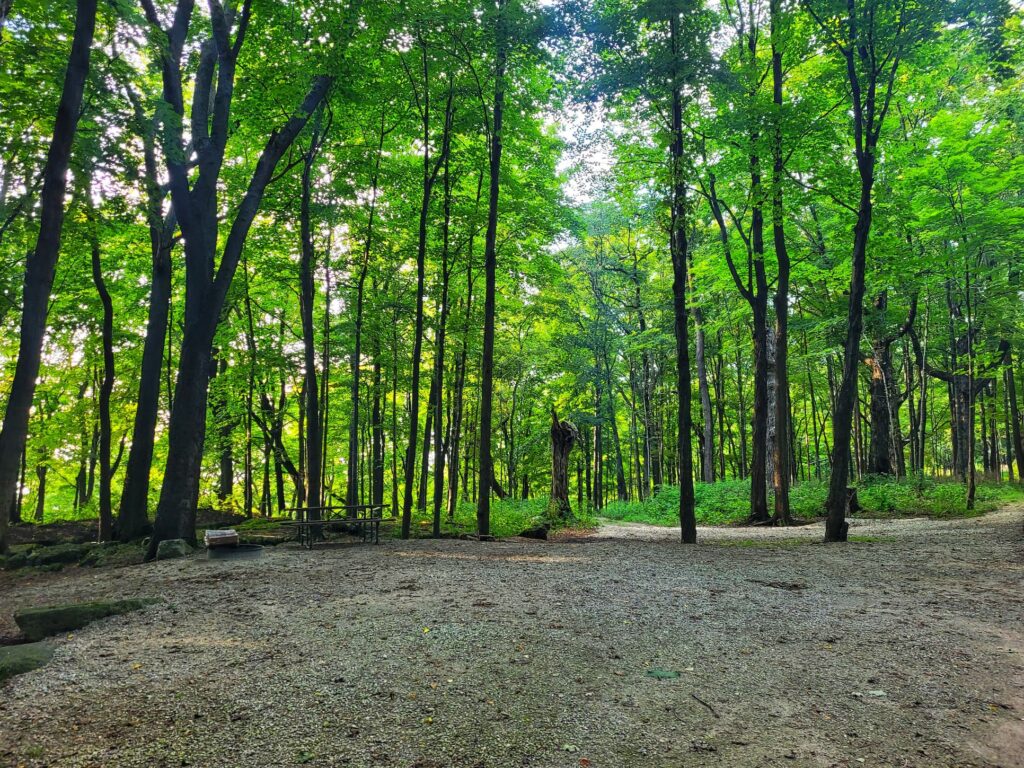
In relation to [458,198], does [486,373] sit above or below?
below

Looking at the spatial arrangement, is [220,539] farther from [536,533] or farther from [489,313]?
[536,533]

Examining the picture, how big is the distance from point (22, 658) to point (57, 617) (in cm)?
102

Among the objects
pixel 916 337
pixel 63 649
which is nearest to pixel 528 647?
pixel 63 649

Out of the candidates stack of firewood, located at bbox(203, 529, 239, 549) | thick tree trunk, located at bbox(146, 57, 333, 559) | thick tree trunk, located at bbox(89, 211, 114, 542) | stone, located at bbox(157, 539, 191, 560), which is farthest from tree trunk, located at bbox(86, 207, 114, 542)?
stack of firewood, located at bbox(203, 529, 239, 549)

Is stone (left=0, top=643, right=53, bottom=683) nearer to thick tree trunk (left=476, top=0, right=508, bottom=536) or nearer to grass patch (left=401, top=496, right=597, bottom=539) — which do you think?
thick tree trunk (left=476, top=0, right=508, bottom=536)

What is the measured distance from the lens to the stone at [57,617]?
4.44 m

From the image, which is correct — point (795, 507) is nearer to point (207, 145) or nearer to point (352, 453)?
point (352, 453)

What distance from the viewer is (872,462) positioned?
19.2 m

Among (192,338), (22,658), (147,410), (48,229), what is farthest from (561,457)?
(22,658)

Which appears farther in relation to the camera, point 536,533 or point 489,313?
point 536,533

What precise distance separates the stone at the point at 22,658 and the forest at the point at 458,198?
8.03 feet

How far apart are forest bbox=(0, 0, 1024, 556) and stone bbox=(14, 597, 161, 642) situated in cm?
184

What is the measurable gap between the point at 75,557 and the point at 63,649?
750cm

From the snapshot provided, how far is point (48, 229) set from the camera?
549 centimetres
